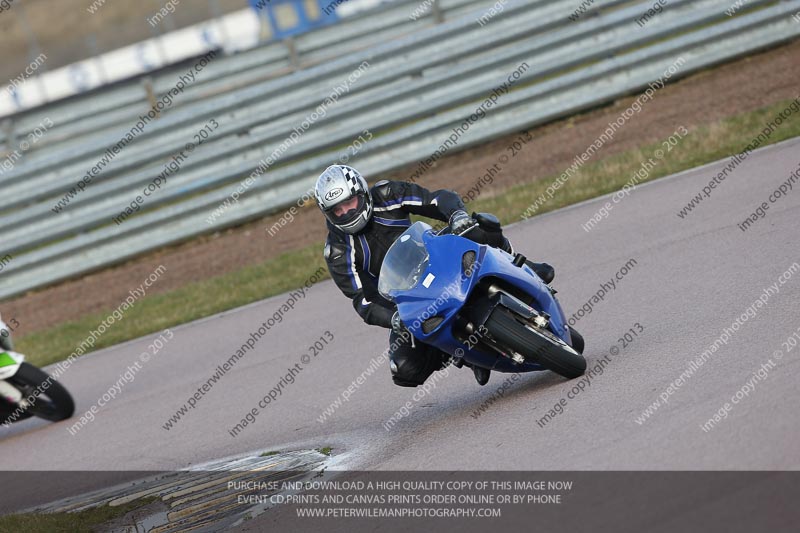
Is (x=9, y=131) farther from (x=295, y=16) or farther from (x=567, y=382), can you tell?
(x=567, y=382)

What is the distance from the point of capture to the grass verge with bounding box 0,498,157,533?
693 centimetres

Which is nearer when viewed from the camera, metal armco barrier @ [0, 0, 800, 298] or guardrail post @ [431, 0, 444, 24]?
metal armco barrier @ [0, 0, 800, 298]

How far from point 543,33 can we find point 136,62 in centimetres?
1349

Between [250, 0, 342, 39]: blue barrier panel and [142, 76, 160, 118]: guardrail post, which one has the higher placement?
[142, 76, 160, 118]: guardrail post

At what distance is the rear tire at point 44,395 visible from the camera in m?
10.5

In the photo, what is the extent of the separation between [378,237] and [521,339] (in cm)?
140

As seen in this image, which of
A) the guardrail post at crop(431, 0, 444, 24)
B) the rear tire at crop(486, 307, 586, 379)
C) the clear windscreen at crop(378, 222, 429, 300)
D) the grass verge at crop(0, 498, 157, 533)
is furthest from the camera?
the guardrail post at crop(431, 0, 444, 24)

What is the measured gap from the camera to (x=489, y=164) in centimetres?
1702

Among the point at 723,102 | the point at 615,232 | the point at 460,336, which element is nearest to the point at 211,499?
the point at 460,336

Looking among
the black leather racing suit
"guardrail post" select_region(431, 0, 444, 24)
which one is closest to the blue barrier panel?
"guardrail post" select_region(431, 0, 444, 24)

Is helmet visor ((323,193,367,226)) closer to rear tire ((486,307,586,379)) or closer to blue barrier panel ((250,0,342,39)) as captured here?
rear tire ((486,307,586,379))

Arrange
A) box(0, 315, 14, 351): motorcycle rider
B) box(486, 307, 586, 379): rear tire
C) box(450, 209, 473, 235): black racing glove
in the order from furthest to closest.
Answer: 1. box(0, 315, 14, 351): motorcycle rider
2. box(450, 209, 473, 235): black racing glove
3. box(486, 307, 586, 379): rear tire

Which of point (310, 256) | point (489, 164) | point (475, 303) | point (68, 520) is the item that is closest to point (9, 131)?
point (310, 256)

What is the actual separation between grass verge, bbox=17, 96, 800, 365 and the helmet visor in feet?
20.8
